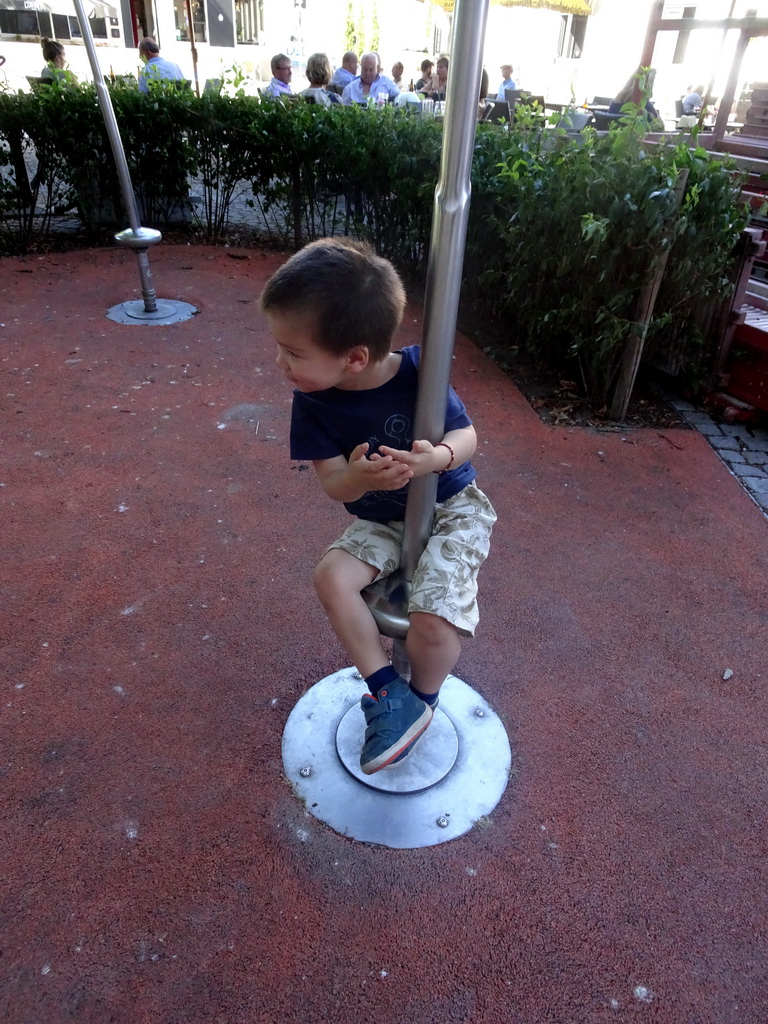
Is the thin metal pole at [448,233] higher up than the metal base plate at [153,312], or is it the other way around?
the thin metal pole at [448,233]

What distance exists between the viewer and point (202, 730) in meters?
2.08

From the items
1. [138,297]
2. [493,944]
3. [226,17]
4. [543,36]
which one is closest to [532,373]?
[138,297]

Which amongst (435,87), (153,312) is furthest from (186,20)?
(153,312)

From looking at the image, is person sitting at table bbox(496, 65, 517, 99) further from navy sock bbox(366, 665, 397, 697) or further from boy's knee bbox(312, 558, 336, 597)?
navy sock bbox(366, 665, 397, 697)

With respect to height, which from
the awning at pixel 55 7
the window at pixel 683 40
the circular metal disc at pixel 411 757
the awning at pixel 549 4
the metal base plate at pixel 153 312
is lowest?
the metal base plate at pixel 153 312

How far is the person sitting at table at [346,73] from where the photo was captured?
9789 millimetres

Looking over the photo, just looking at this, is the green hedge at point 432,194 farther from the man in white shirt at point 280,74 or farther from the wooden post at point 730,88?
the wooden post at point 730,88

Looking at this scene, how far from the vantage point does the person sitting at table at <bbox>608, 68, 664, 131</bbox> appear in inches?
161

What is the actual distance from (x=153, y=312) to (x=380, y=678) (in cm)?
464

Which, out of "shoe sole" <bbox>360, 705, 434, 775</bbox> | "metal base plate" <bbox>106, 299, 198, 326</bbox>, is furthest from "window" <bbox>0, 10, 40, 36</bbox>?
"shoe sole" <bbox>360, 705, 434, 775</bbox>

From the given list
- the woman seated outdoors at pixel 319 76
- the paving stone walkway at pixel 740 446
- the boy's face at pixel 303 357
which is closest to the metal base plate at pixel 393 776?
the boy's face at pixel 303 357

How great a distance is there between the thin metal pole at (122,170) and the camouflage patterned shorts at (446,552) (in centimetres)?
384

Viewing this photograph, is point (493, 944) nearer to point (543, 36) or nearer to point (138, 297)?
point (138, 297)

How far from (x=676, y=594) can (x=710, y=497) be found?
Result: 3.07 ft
